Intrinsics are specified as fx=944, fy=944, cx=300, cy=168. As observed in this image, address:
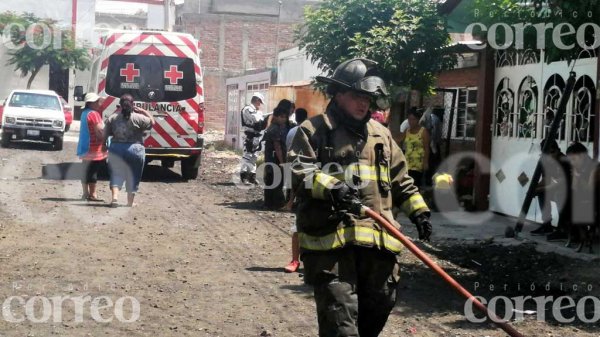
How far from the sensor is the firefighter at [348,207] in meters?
5.07

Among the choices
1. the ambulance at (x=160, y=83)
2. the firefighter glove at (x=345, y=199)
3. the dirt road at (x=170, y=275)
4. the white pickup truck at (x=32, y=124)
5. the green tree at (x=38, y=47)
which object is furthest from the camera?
the green tree at (x=38, y=47)

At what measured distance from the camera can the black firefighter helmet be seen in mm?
5305

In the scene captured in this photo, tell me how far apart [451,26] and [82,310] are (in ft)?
31.6

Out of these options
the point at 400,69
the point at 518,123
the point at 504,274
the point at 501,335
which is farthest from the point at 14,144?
the point at 501,335

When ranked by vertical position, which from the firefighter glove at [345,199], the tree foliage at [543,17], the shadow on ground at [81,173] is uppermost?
the tree foliage at [543,17]

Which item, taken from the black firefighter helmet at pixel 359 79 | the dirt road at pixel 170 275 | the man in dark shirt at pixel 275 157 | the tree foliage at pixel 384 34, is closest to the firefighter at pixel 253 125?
the dirt road at pixel 170 275

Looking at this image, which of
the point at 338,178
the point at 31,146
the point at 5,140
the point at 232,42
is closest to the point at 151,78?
the point at 5,140

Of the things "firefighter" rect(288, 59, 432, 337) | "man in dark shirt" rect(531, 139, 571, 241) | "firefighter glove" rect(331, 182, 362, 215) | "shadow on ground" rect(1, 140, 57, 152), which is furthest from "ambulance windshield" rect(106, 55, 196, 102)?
"firefighter glove" rect(331, 182, 362, 215)

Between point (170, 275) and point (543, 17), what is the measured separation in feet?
14.9

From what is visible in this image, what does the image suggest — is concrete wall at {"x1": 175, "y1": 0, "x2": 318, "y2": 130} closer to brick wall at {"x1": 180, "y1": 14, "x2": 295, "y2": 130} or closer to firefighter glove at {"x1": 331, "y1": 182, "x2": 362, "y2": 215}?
brick wall at {"x1": 180, "y1": 14, "x2": 295, "y2": 130}

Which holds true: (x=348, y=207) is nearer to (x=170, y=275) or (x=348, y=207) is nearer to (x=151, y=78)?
(x=170, y=275)

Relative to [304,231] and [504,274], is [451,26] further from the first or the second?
[304,231]

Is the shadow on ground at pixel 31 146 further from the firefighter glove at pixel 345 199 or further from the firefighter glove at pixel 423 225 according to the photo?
the firefighter glove at pixel 345 199

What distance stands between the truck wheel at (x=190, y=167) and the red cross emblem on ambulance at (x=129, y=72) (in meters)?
1.98
